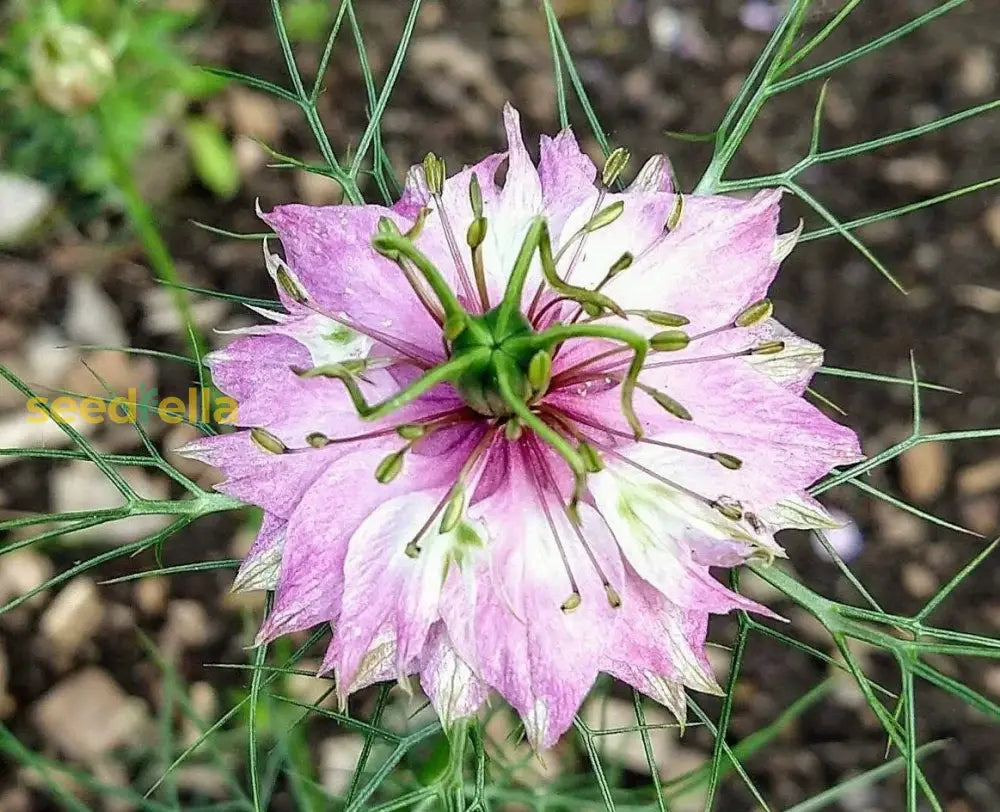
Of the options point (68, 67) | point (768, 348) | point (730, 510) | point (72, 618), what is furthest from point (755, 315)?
point (72, 618)

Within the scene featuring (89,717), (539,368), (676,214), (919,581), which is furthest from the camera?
(919,581)

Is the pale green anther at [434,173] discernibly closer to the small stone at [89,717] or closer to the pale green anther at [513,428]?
the pale green anther at [513,428]

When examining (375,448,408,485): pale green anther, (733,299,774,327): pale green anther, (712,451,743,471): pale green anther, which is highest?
(375,448,408,485): pale green anther

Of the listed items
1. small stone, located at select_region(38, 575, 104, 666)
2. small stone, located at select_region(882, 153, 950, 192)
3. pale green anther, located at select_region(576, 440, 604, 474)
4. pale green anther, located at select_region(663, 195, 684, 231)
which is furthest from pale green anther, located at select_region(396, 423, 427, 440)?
small stone, located at select_region(882, 153, 950, 192)

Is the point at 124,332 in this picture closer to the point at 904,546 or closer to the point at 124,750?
the point at 124,750

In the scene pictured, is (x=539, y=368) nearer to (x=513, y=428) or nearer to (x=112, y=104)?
(x=513, y=428)

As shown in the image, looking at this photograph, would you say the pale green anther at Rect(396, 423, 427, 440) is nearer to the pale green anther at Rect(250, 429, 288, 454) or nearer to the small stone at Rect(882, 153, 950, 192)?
the pale green anther at Rect(250, 429, 288, 454)

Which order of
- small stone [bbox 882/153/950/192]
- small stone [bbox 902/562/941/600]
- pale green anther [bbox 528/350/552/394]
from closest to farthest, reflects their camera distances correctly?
pale green anther [bbox 528/350/552/394]
small stone [bbox 902/562/941/600]
small stone [bbox 882/153/950/192]
